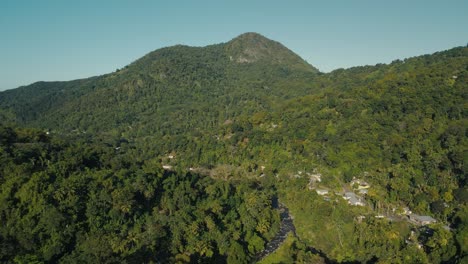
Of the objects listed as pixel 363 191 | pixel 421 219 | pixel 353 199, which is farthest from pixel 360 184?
pixel 421 219

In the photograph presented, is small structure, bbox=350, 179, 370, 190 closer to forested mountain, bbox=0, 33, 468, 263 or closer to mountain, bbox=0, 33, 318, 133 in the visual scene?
forested mountain, bbox=0, 33, 468, 263

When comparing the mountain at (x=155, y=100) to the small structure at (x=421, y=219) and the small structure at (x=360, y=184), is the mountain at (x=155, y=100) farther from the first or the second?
the small structure at (x=421, y=219)

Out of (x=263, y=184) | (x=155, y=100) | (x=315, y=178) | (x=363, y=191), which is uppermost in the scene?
(x=155, y=100)

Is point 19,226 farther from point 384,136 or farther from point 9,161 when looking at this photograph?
point 384,136

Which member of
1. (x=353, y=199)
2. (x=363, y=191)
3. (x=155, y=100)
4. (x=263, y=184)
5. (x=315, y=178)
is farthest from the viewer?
(x=155, y=100)

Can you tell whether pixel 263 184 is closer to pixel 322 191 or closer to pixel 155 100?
pixel 322 191

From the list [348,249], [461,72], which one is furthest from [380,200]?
[461,72]
